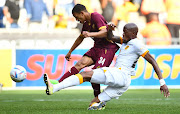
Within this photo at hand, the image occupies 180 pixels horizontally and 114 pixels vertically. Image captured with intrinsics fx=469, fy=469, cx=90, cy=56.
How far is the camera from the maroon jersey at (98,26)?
777 cm

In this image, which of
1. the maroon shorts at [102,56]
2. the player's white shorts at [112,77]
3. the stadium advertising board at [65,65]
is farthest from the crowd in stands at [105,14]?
the player's white shorts at [112,77]

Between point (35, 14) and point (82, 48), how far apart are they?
3.91 meters

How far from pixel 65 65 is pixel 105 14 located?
13.7 feet

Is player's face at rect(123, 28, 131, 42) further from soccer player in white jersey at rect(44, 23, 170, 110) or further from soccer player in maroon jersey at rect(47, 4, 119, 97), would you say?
soccer player in maroon jersey at rect(47, 4, 119, 97)

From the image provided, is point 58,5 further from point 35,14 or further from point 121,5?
point 121,5

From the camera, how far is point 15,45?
1566 centimetres

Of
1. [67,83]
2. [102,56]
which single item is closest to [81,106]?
[102,56]

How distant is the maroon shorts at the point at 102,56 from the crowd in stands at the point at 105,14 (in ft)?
33.6

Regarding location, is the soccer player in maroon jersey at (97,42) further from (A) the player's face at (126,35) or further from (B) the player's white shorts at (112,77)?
(B) the player's white shorts at (112,77)

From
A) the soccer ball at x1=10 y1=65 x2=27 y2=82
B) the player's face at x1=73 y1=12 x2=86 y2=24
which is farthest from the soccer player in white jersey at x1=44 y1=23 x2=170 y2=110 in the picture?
the soccer ball at x1=10 y1=65 x2=27 y2=82

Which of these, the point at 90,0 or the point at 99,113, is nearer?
the point at 99,113

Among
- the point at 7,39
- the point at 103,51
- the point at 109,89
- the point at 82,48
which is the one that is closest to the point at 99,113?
the point at 109,89

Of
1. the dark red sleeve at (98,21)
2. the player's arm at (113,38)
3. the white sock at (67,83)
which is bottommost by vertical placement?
the white sock at (67,83)

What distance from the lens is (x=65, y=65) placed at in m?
→ 15.5
